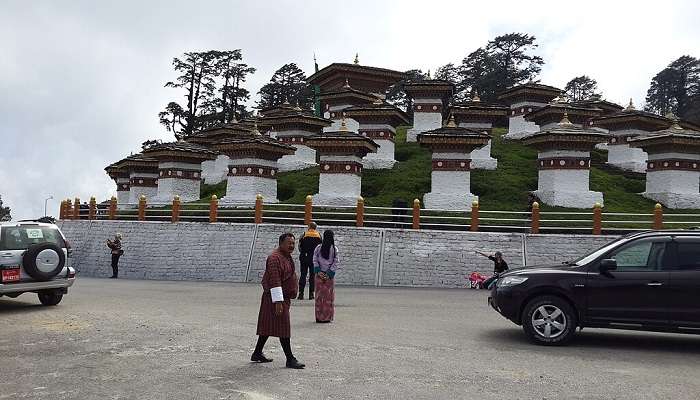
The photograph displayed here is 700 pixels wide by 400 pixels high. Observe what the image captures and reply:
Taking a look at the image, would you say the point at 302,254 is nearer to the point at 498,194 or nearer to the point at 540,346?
the point at 540,346

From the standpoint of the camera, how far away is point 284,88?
64438 mm

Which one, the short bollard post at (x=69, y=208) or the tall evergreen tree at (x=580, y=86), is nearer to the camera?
the short bollard post at (x=69, y=208)

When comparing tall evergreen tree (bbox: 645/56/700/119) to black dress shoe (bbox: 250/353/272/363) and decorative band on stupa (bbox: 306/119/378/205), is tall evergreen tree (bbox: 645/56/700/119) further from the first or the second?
black dress shoe (bbox: 250/353/272/363)

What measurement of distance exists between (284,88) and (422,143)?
139 ft

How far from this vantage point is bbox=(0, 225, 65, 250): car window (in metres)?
11.2

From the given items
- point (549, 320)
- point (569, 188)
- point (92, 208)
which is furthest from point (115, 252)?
point (569, 188)

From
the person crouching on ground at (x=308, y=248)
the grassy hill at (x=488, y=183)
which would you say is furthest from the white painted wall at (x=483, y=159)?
the person crouching on ground at (x=308, y=248)

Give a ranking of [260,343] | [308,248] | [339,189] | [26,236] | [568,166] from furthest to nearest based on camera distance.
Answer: [339,189], [568,166], [308,248], [26,236], [260,343]

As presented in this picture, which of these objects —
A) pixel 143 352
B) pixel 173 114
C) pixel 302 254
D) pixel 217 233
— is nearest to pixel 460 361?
pixel 143 352

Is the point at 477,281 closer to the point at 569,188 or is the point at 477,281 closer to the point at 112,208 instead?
the point at 569,188

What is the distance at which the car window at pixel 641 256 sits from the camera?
8.24 metres

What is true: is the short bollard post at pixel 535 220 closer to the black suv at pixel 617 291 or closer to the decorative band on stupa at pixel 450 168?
the decorative band on stupa at pixel 450 168

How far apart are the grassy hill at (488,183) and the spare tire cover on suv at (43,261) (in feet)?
45.0

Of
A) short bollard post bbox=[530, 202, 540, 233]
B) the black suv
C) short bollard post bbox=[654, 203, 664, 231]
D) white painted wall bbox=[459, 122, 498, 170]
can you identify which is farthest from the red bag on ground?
white painted wall bbox=[459, 122, 498, 170]
